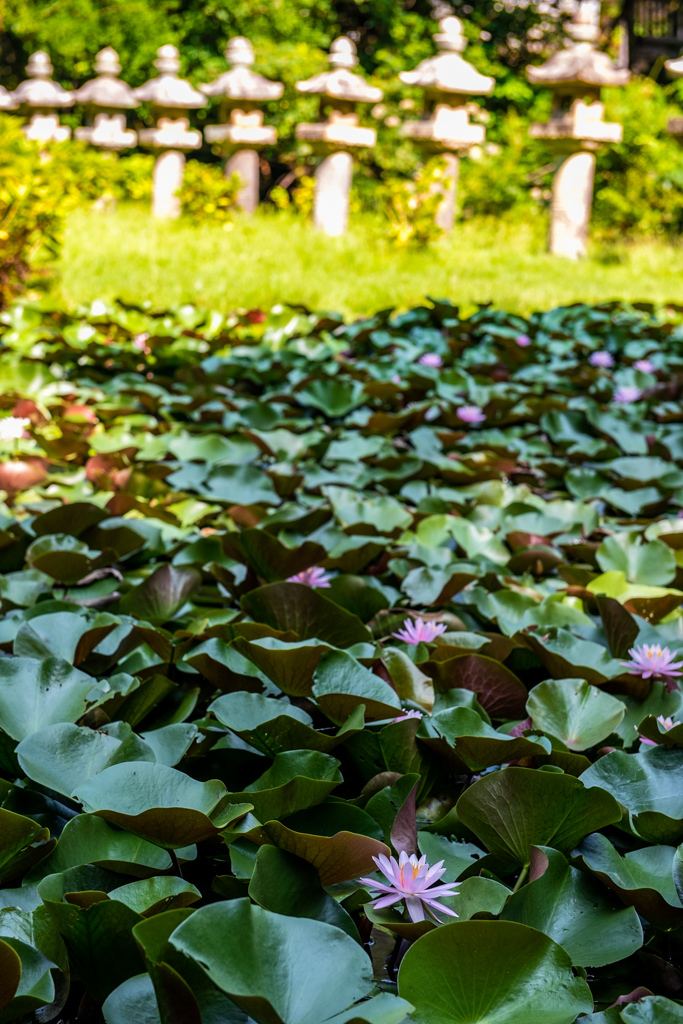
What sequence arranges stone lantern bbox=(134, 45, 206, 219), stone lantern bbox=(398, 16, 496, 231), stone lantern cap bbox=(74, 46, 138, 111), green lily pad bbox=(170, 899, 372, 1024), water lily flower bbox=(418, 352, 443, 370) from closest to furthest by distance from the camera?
1. green lily pad bbox=(170, 899, 372, 1024)
2. water lily flower bbox=(418, 352, 443, 370)
3. stone lantern bbox=(398, 16, 496, 231)
4. stone lantern bbox=(134, 45, 206, 219)
5. stone lantern cap bbox=(74, 46, 138, 111)

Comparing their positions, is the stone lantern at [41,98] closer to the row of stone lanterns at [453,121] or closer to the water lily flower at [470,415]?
the row of stone lanterns at [453,121]

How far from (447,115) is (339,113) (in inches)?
39.0

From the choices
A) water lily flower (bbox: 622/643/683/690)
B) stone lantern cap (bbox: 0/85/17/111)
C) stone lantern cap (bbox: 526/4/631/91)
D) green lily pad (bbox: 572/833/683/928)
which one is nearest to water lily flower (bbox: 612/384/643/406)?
water lily flower (bbox: 622/643/683/690)

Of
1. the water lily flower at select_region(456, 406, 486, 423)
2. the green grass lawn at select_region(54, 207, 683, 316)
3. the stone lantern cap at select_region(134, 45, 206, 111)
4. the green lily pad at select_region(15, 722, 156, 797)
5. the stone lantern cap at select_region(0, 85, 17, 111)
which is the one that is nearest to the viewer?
the green lily pad at select_region(15, 722, 156, 797)

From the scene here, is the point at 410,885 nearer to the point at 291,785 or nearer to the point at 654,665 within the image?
the point at 291,785

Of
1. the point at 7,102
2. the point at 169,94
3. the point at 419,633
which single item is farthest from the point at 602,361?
the point at 7,102

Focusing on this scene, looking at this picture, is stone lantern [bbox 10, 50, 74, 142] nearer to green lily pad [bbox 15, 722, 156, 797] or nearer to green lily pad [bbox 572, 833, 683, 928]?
green lily pad [bbox 15, 722, 156, 797]

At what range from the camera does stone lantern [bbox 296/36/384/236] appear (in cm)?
845

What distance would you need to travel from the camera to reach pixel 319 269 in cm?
596

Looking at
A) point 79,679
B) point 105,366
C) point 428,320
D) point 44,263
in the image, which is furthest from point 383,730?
point 44,263

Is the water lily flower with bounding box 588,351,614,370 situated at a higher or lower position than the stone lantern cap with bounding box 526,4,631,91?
lower

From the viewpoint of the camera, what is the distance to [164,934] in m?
0.59

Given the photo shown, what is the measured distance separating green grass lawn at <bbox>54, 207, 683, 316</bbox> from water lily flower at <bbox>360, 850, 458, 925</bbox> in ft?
13.7

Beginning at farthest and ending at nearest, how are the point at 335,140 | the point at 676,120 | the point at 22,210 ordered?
1. the point at 335,140
2. the point at 676,120
3. the point at 22,210
